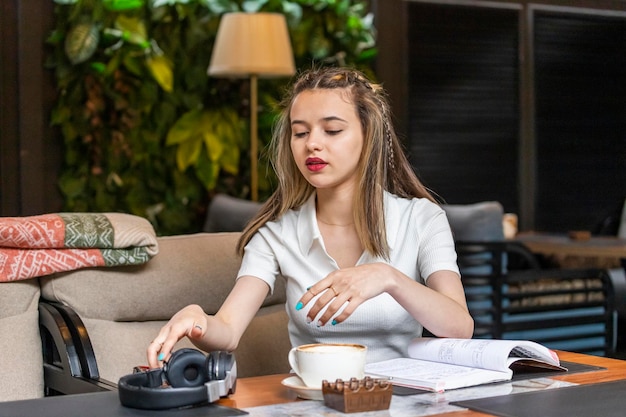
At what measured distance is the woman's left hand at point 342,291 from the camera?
5.27ft

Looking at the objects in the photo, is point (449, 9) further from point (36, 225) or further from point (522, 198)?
point (36, 225)

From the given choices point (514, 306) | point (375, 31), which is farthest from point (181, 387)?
point (375, 31)

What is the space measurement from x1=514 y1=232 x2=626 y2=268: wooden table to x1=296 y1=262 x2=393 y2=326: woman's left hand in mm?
3108

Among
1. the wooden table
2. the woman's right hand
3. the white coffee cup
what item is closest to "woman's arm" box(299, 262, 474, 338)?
the white coffee cup

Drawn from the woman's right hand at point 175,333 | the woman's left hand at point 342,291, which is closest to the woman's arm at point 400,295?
the woman's left hand at point 342,291

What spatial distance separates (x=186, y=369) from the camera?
1.48 metres

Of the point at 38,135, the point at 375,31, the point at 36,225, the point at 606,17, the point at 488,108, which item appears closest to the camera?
the point at 36,225

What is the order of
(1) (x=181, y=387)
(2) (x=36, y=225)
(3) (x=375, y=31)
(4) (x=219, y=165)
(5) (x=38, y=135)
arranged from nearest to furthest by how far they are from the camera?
1. (1) (x=181, y=387)
2. (2) (x=36, y=225)
3. (5) (x=38, y=135)
4. (4) (x=219, y=165)
5. (3) (x=375, y=31)

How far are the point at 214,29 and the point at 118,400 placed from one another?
4.49 meters

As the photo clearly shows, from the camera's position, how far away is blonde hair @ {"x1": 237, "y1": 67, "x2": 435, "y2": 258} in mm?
2113

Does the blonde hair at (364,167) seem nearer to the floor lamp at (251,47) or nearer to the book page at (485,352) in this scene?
the book page at (485,352)

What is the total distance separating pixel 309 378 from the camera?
1.50 m

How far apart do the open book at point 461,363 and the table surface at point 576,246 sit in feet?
9.84

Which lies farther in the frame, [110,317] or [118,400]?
[110,317]
